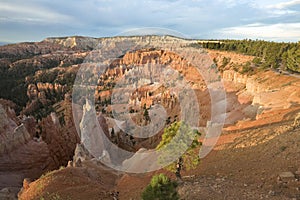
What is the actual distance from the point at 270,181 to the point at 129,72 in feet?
295

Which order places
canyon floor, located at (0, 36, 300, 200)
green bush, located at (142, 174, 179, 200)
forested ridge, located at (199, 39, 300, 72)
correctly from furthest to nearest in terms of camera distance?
forested ridge, located at (199, 39, 300, 72)
canyon floor, located at (0, 36, 300, 200)
green bush, located at (142, 174, 179, 200)

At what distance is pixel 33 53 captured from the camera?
632 feet

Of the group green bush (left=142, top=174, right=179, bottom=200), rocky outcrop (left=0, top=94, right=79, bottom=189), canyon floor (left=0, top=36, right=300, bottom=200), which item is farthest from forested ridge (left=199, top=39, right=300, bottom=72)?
green bush (left=142, top=174, right=179, bottom=200)

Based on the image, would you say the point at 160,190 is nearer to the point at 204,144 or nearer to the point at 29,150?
the point at 204,144

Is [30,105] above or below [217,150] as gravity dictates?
below

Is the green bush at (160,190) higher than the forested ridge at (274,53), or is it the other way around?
the forested ridge at (274,53)

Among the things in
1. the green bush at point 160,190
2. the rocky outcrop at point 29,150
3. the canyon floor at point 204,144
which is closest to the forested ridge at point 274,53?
the canyon floor at point 204,144

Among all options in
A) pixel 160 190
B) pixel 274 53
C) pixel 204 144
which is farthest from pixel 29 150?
pixel 274 53

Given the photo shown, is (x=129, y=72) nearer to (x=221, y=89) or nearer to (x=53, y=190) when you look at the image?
(x=221, y=89)

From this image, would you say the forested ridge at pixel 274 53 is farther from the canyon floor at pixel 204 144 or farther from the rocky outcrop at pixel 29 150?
the rocky outcrop at pixel 29 150

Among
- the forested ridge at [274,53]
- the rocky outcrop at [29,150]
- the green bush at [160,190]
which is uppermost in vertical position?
the forested ridge at [274,53]

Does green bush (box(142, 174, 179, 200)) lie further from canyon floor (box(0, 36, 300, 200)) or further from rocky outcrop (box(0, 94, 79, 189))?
rocky outcrop (box(0, 94, 79, 189))

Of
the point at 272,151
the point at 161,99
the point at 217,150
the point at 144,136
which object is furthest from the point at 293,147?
the point at 161,99

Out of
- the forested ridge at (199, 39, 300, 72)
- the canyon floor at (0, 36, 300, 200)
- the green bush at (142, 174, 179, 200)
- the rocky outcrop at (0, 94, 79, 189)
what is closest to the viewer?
the green bush at (142, 174, 179, 200)
